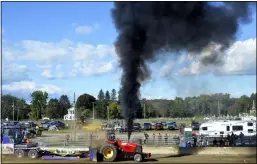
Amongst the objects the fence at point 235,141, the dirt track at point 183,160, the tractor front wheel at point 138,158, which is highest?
the fence at point 235,141

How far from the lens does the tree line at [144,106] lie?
341ft

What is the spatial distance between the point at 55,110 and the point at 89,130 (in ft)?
299

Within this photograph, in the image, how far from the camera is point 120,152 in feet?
76.8

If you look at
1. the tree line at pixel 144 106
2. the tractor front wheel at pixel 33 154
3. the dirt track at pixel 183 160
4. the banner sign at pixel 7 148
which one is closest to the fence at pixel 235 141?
the dirt track at pixel 183 160

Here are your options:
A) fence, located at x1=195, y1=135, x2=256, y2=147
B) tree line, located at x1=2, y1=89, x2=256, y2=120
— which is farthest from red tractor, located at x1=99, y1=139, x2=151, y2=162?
tree line, located at x1=2, y1=89, x2=256, y2=120

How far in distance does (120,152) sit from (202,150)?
6.95 m

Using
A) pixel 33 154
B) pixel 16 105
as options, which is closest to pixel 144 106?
pixel 16 105

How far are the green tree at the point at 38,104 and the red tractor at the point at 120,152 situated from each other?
318ft

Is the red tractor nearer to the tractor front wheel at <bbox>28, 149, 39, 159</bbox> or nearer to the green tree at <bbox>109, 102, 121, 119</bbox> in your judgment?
the tractor front wheel at <bbox>28, 149, 39, 159</bbox>

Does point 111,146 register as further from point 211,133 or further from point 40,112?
point 40,112

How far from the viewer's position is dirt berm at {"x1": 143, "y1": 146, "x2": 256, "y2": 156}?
2692 centimetres

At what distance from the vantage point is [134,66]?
25.7 meters

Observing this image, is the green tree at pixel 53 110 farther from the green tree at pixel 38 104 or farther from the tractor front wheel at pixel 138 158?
the tractor front wheel at pixel 138 158

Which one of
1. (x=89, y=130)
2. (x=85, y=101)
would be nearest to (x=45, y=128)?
(x=89, y=130)
